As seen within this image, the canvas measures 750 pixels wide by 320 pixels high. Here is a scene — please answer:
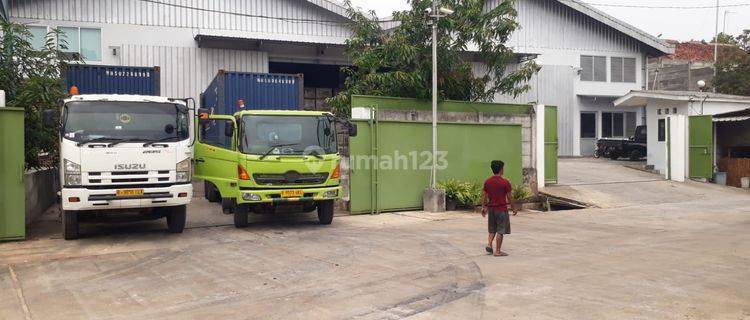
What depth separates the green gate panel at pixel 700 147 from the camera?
2183 centimetres

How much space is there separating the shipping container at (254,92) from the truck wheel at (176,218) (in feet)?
15.5

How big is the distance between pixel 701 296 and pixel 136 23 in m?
21.4

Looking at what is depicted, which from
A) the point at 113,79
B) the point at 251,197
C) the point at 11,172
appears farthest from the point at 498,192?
the point at 113,79

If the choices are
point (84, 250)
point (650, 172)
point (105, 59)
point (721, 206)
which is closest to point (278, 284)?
point (84, 250)

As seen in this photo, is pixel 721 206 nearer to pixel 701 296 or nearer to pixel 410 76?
pixel 410 76

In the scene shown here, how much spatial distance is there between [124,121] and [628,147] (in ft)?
80.2

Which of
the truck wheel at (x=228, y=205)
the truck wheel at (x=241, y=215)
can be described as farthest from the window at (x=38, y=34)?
the truck wheel at (x=241, y=215)

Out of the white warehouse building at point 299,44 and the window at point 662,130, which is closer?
the white warehouse building at point 299,44

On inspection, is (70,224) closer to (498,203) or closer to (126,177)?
(126,177)

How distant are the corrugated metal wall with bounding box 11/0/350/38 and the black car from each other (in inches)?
548

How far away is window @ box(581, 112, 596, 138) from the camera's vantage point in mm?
32406

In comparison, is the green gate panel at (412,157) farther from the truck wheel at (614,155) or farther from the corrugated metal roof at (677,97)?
the truck wheel at (614,155)

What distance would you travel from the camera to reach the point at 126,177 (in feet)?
33.5

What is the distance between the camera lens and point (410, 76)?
16422mm
